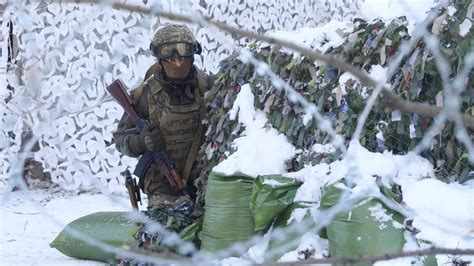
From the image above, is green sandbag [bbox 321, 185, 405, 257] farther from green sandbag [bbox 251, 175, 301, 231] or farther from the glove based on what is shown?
the glove

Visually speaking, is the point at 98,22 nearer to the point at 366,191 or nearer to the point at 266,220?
the point at 266,220

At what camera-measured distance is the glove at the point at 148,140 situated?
3609 mm

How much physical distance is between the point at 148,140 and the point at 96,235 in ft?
2.62

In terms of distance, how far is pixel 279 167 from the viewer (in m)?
2.89

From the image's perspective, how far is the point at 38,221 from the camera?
5469 mm

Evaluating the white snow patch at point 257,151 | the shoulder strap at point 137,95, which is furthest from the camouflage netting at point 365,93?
the shoulder strap at point 137,95

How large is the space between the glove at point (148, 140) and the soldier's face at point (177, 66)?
10.6 inches

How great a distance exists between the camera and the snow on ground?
4.42 metres

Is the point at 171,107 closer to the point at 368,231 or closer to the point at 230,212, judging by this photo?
the point at 230,212

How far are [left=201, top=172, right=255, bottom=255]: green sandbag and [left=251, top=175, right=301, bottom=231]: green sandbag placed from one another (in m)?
0.11

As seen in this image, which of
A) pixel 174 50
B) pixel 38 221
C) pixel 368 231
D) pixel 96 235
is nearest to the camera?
pixel 368 231

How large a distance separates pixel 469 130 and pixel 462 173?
0.47 ft

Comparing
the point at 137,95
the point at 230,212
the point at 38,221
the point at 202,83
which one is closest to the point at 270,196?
the point at 230,212

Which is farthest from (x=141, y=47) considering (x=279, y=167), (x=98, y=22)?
(x=279, y=167)
